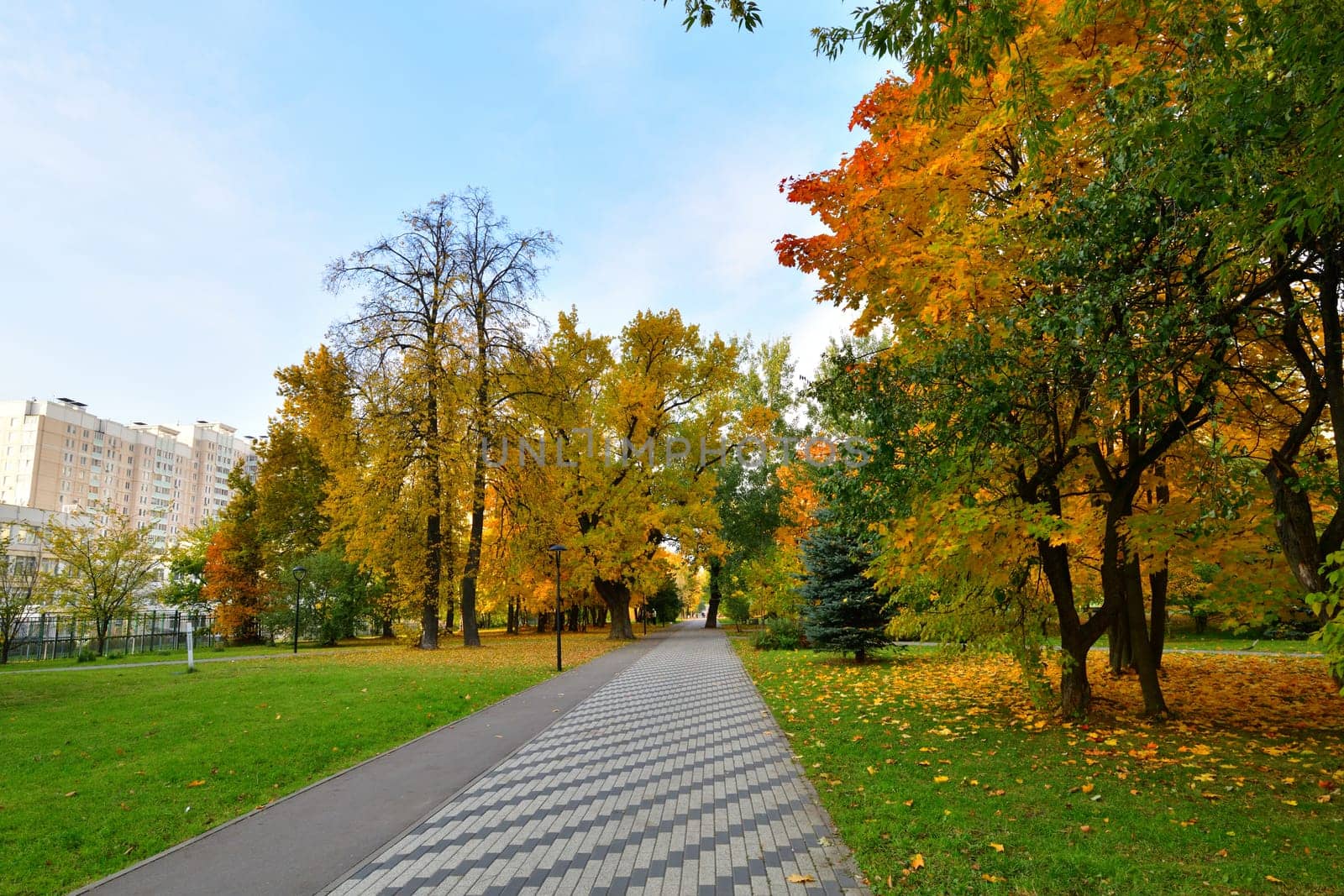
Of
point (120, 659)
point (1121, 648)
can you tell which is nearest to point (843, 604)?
point (1121, 648)

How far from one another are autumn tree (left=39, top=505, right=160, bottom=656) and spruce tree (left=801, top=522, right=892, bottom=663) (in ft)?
78.2

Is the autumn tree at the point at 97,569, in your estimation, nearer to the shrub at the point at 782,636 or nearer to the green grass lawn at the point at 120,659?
the green grass lawn at the point at 120,659

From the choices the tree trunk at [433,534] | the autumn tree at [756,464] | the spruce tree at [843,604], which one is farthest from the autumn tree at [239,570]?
the spruce tree at [843,604]

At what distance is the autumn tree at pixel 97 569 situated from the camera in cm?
2281

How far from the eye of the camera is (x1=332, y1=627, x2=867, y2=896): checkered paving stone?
4082 millimetres

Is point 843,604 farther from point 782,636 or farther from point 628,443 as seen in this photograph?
point 628,443

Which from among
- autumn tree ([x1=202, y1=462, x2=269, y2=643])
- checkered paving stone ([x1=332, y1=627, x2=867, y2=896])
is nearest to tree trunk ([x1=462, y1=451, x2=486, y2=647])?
autumn tree ([x1=202, y1=462, x2=269, y2=643])

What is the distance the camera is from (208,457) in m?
121

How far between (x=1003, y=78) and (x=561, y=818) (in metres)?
7.53

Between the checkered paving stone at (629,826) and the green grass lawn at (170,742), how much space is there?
1909 mm

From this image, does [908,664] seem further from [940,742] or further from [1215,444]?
[1215,444]

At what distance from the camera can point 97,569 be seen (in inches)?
929

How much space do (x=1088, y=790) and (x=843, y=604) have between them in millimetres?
10297

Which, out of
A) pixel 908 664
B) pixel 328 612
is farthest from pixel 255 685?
pixel 328 612
